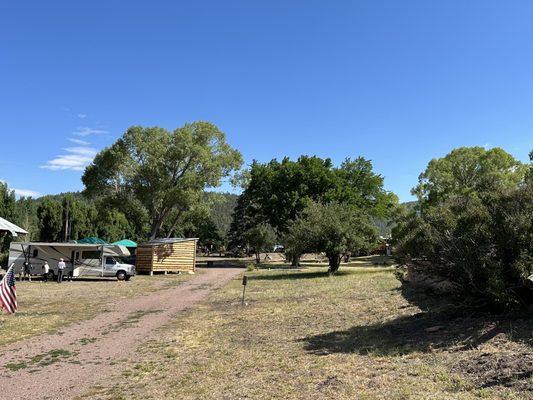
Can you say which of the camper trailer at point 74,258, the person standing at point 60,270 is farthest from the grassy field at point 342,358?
the camper trailer at point 74,258

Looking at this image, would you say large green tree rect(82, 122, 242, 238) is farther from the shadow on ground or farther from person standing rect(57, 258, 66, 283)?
the shadow on ground

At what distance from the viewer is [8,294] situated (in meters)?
14.9

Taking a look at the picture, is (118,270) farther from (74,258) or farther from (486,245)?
(486,245)

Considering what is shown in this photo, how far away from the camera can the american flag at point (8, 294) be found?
14498mm

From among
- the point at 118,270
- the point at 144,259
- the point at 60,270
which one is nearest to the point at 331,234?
the point at 118,270

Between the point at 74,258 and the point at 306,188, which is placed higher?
the point at 306,188

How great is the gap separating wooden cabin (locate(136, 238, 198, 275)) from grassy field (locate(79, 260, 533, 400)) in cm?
2519

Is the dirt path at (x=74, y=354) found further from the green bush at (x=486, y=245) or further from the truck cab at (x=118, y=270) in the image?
the truck cab at (x=118, y=270)

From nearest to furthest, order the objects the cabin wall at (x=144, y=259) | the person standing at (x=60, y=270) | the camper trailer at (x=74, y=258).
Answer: the person standing at (x=60, y=270)
the camper trailer at (x=74, y=258)
the cabin wall at (x=144, y=259)

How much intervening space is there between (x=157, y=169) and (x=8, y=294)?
28569mm

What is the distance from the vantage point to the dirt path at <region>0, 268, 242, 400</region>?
7.30 m

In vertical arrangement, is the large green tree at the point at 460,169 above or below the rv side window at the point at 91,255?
above

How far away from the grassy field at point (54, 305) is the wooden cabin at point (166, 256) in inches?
449

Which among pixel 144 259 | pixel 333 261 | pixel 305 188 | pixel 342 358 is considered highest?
pixel 305 188
